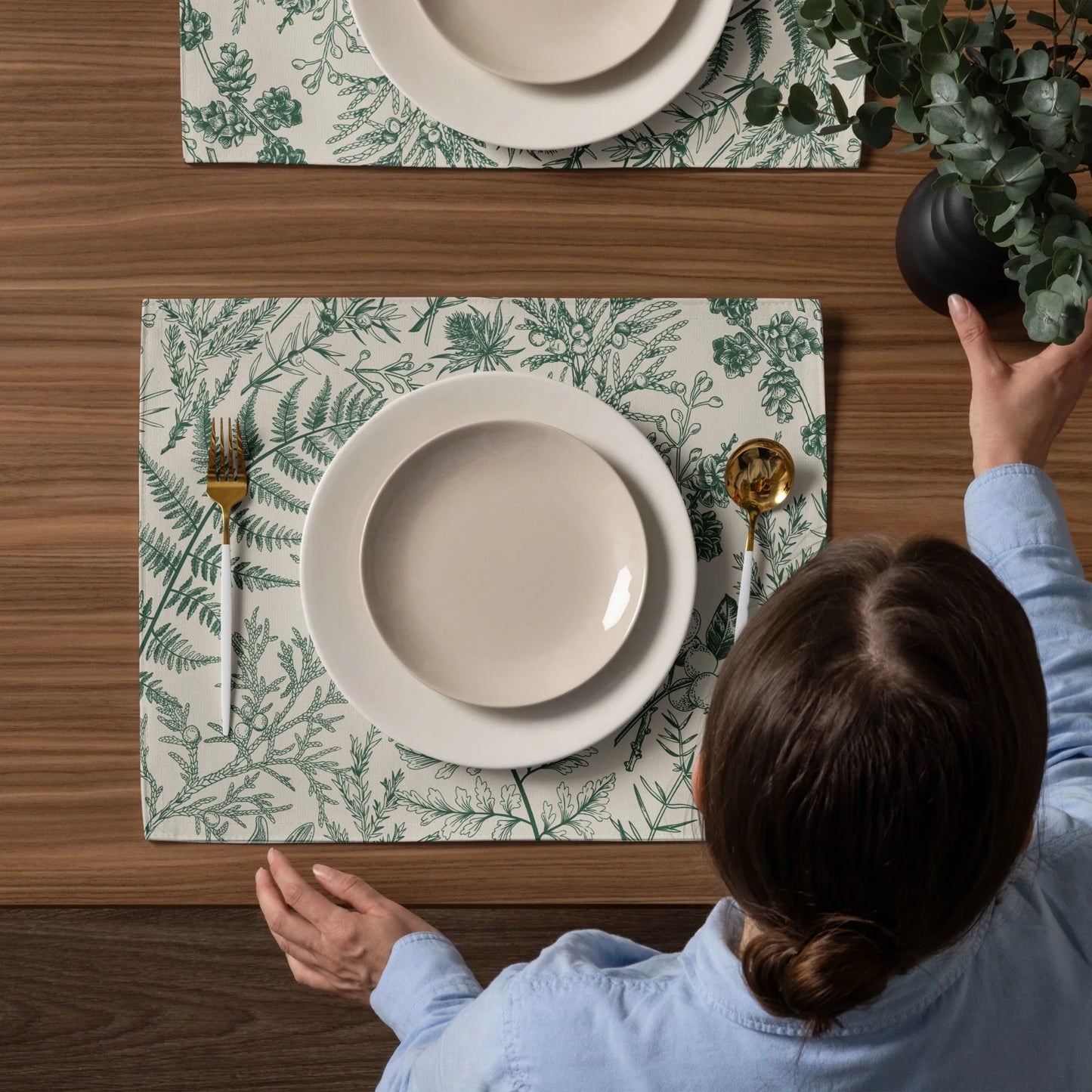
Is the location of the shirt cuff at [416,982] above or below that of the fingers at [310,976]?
above

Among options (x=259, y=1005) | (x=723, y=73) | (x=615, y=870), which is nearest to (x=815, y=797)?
(x=615, y=870)

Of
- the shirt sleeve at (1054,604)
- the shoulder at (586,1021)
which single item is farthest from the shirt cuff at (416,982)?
the shirt sleeve at (1054,604)

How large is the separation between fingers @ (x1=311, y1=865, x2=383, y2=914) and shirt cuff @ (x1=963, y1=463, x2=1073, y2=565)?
0.53 meters

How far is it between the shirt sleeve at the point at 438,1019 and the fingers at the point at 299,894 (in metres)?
0.06

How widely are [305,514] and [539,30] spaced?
16.8 inches

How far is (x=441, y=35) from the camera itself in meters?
0.75

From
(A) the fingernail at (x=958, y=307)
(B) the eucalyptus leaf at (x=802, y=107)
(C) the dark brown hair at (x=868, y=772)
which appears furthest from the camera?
(A) the fingernail at (x=958, y=307)

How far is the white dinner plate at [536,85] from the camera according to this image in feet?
2.51

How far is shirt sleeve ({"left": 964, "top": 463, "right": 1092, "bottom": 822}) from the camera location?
675 mm

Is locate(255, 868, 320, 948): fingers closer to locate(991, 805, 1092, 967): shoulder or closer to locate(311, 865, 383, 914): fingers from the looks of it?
locate(311, 865, 383, 914): fingers

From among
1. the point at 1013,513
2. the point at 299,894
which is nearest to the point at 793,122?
the point at 1013,513

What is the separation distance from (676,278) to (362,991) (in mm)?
630

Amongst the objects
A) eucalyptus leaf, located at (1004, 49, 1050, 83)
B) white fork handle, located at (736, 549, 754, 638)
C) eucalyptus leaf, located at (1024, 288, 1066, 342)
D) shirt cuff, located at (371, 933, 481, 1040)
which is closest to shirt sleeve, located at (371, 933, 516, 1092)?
shirt cuff, located at (371, 933, 481, 1040)

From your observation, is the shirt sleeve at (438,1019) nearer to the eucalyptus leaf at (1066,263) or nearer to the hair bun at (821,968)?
the hair bun at (821,968)
